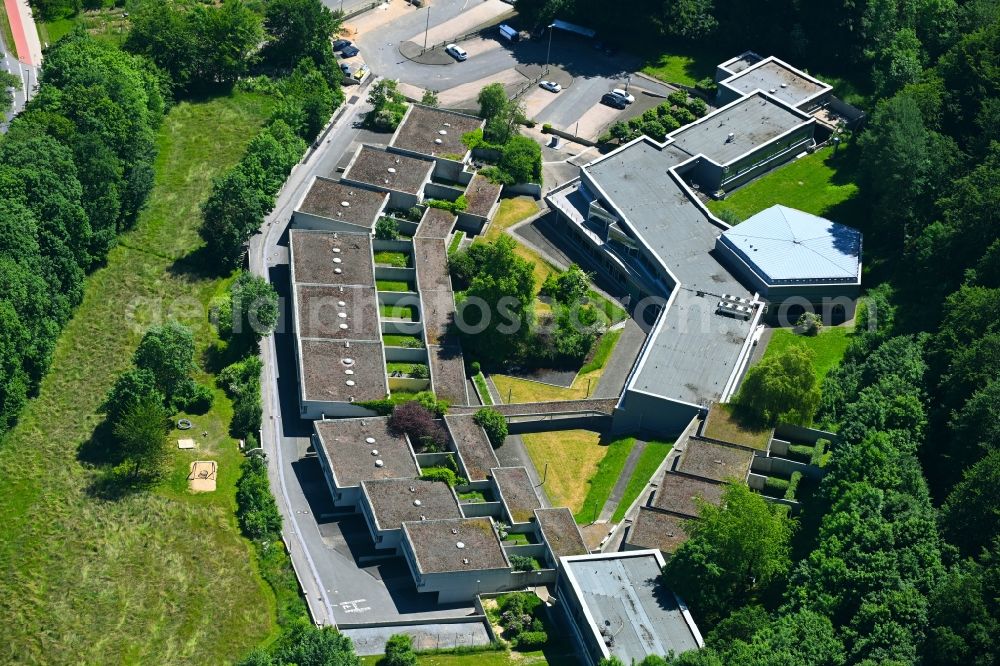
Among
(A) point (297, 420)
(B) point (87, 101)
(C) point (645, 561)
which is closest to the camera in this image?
(C) point (645, 561)

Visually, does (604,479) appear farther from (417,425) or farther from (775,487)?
(417,425)

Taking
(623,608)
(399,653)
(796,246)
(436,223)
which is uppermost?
(796,246)

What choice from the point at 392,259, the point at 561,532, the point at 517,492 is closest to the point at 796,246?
the point at 392,259

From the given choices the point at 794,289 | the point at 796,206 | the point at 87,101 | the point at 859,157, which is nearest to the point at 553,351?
the point at 794,289

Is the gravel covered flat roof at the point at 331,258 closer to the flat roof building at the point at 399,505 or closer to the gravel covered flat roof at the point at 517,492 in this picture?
the flat roof building at the point at 399,505

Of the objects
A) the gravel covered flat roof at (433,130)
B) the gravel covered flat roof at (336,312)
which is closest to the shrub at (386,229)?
the gravel covered flat roof at (336,312)

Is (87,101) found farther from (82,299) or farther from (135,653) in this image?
(135,653)
